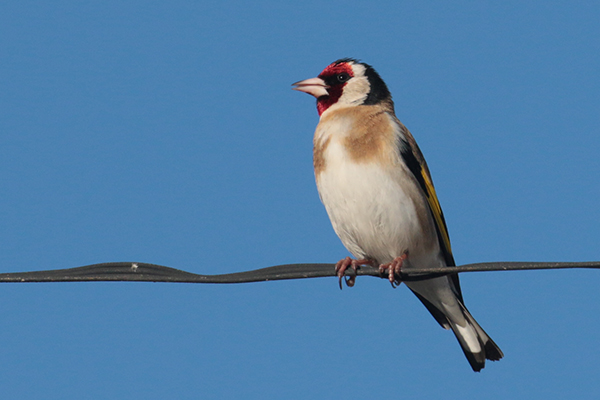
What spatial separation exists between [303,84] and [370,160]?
162 cm

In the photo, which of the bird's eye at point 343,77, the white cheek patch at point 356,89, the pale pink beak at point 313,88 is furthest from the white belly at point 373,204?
the bird's eye at point 343,77

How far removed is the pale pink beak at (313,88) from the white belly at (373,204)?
1.10 metres

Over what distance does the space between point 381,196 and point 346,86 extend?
1695 mm

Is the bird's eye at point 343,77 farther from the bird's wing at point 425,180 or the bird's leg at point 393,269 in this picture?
the bird's leg at point 393,269

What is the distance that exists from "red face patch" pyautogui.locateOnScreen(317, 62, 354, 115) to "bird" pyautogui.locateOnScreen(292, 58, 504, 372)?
15 mm

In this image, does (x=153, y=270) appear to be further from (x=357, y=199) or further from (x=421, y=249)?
(x=421, y=249)

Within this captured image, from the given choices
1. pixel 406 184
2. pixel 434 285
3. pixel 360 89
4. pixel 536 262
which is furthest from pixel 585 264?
pixel 360 89

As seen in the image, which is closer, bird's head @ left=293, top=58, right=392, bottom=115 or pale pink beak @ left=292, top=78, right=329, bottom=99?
bird's head @ left=293, top=58, right=392, bottom=115

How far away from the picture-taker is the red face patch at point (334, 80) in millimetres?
7980

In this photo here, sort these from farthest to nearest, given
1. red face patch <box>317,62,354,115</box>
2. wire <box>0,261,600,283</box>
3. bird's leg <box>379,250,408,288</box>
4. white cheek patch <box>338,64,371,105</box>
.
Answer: red face patch <box>317,62,354,115</box>
white cheek patch <box>338,64,371,105</box>
bird's leg <box>379,250,408,288</box>
wire <box>0,261,600,283</box>

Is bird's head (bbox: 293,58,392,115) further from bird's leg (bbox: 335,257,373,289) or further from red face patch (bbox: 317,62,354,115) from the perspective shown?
bird's leg (bbox: 335,257,373,289)

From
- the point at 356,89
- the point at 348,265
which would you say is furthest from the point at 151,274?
the point at 356,89

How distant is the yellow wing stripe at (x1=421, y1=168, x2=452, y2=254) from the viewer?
7284 mm

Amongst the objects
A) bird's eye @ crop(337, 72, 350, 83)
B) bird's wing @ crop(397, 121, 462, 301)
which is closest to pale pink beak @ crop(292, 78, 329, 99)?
bird's eye @ crop(337, 72, 350, 83)
